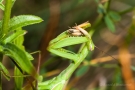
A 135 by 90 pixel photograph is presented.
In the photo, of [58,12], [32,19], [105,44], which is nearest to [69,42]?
[32,19]

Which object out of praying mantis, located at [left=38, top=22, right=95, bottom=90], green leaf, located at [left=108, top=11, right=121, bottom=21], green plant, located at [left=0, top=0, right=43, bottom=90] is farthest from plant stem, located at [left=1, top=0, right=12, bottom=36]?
green leaf, located at [left=108, top=11, right=121, bottom=21]

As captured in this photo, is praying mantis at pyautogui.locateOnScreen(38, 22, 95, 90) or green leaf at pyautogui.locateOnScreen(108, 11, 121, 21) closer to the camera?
praying mantis at pyautogui.locateOnScreen(38, 22, 95, 90)

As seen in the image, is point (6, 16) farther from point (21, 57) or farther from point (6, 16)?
point (21, 57)

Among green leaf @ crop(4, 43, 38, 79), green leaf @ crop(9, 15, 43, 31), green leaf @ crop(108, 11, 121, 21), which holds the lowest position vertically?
green leaf @ crop(108, 11, 121, 21)

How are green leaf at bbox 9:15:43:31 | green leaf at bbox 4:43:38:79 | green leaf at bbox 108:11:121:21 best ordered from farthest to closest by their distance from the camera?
green leaf at bbox 108:11:121:21 < green leaf at bbox 9:15:43:31 < green leaf at bbox 4:43:38:79

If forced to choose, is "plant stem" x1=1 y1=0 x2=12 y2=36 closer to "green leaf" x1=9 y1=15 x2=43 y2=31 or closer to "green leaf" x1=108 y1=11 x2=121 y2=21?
"green leaf" x1=9 y1=15 x2=43 y2=31

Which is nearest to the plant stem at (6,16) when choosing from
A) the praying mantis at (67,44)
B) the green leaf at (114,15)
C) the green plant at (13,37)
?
the green plant at (13,37)

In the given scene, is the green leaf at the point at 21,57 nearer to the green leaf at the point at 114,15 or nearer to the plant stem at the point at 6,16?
the plant stem at the point at 6,16

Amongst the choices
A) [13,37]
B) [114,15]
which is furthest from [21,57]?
[114,15]
